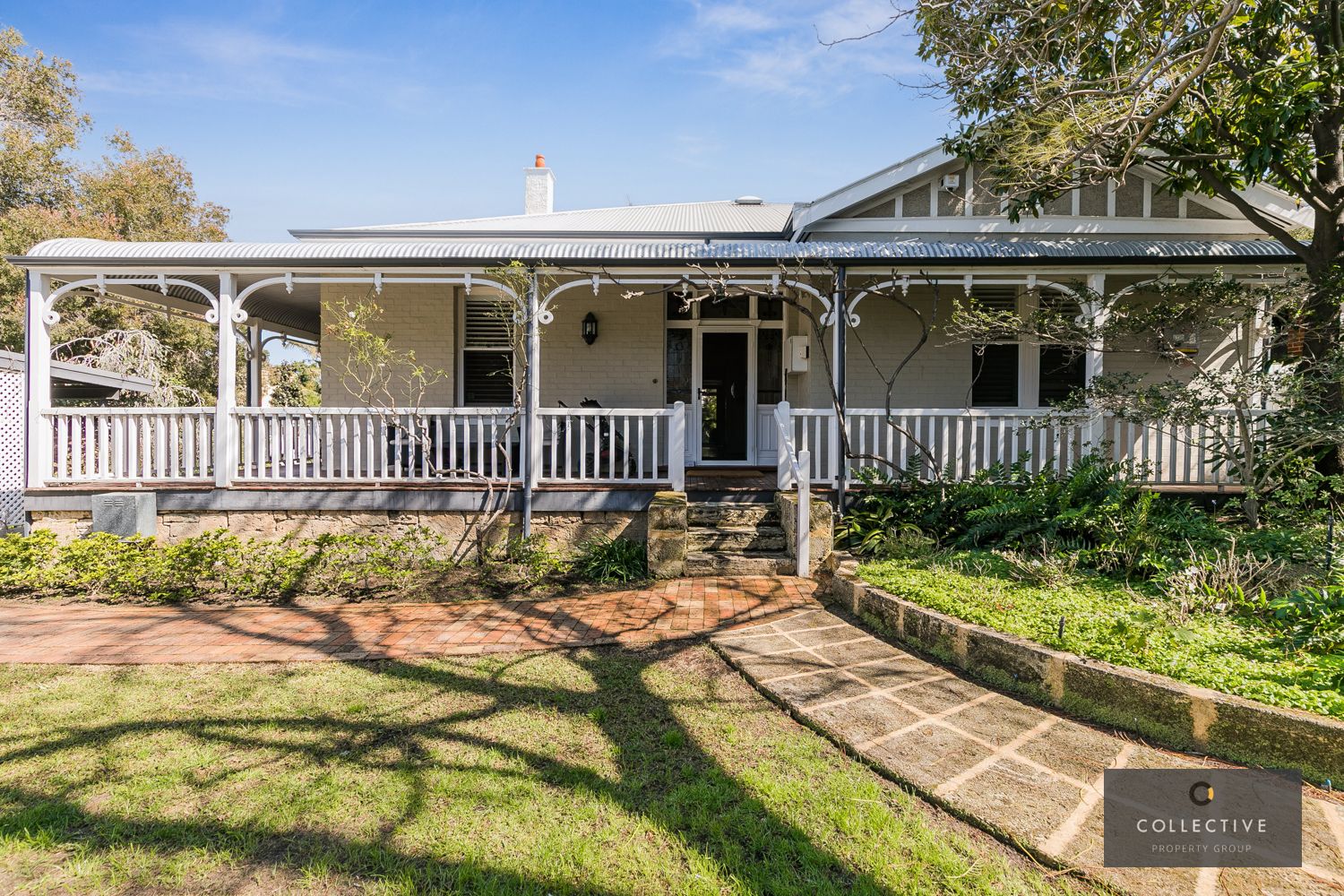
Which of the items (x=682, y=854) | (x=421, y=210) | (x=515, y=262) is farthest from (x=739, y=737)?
(x=421, y=210)

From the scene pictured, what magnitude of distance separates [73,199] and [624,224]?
64.6 feet

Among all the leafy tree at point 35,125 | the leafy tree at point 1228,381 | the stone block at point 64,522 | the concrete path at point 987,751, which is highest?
the leafy tree at point 35,125

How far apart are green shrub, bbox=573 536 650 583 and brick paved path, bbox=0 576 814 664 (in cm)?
42

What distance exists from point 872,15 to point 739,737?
638 cm

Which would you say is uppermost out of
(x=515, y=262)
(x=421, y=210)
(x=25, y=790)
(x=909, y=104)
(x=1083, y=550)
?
(x=421, y=210)

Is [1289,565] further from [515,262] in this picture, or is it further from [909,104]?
[515,262]

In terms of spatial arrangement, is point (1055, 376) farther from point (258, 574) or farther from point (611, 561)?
point (258, 574)

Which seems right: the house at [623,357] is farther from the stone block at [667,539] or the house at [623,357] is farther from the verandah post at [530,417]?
the stone block at [667,539]

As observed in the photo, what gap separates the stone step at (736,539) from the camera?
6766 mm

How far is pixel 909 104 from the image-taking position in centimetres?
703

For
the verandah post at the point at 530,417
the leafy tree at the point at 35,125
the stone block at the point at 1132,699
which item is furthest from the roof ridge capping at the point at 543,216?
the leafy tree at the point at 35,125

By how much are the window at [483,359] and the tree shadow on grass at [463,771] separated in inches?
248

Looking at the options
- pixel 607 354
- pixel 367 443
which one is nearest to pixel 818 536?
pixel 607 354

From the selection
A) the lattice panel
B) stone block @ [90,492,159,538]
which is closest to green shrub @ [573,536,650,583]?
stone block @ [90,492,159,538]
